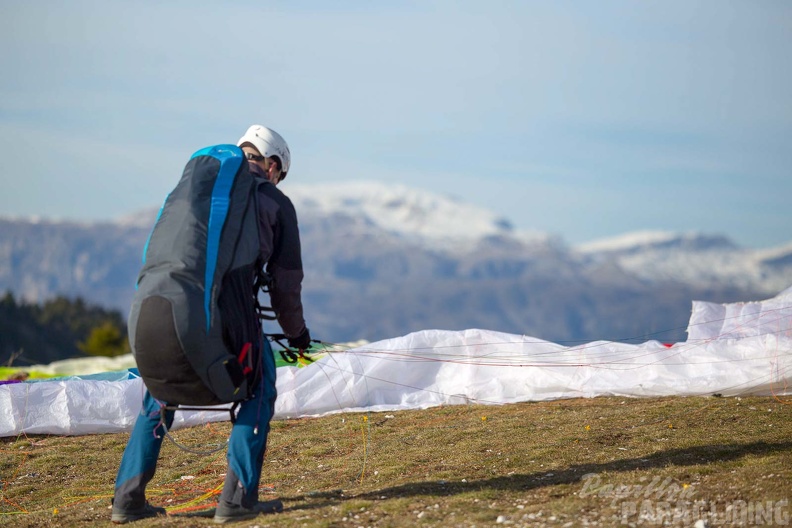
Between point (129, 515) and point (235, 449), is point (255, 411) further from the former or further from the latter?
point (129, 515)

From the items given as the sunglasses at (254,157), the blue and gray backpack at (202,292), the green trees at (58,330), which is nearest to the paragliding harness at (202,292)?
the blue and gray backpack at (202,292)

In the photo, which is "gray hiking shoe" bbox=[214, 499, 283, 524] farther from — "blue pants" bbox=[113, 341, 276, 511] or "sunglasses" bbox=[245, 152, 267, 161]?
"sunglasses" bbox=[245, 152, 267, 161]

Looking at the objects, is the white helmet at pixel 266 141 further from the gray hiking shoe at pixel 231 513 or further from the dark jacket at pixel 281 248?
the gray hiking shoe at pixel 231 513

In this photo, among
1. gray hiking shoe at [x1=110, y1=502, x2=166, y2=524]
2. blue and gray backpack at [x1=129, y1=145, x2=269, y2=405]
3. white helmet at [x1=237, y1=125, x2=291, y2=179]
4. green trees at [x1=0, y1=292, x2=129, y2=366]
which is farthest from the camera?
green trees at [x1=0, y1=292, x2=129, y2=366]

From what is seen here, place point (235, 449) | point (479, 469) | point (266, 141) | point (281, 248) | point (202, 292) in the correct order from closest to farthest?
point (202, 292) < point (235, 449) < point (281, 248) < point (266, 141) < point (479, 469)

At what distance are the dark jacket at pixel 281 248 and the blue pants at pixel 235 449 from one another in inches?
11.5

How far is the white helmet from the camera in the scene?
19.3ft

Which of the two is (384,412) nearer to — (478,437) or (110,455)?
(478,437)

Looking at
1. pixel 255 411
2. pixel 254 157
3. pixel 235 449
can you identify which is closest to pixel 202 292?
pixel 255 411

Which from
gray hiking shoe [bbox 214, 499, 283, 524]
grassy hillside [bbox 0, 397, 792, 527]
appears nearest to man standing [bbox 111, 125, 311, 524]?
gray hiking shoe [bbox 214, 499, 283, 524]

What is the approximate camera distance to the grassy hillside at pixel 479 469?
17.8ft

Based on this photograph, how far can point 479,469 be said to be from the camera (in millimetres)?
6777

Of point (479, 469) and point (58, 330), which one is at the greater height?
point (479, 469)

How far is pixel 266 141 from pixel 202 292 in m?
1.28
